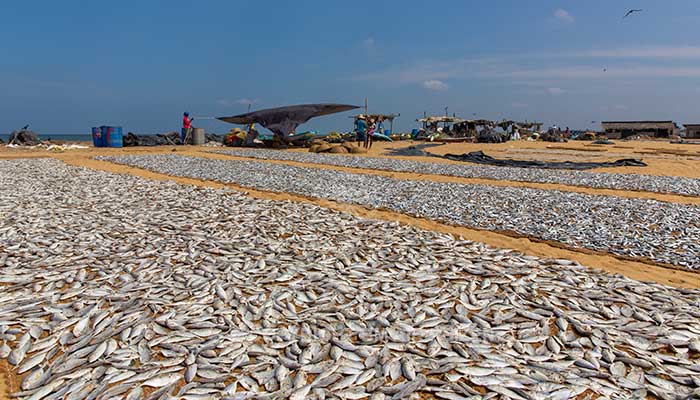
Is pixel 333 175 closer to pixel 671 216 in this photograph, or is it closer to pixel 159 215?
pixel 159 215

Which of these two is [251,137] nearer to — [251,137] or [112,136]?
[251,137]

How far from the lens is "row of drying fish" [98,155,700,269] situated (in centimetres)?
669

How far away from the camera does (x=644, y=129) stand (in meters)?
52.2

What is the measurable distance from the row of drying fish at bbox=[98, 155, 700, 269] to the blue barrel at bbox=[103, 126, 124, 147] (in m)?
18.6

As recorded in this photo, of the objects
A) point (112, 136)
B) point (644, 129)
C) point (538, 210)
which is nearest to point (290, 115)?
point (112, 136)

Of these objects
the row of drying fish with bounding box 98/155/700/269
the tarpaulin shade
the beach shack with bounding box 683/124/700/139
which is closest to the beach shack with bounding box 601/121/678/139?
the beach shack with bounding box 683/124/700/139

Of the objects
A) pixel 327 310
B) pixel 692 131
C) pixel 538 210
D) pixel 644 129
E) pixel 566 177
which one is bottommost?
pixel 327 310

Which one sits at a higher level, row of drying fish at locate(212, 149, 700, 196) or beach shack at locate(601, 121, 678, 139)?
beach shack at locate(601, 121, 678, 139)

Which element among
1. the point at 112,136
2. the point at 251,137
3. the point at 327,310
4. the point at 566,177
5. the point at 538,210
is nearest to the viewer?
the point at 327,310

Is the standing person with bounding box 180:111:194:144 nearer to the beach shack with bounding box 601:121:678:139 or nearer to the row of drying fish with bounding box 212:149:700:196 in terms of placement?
the row of drying fish with bounding box 212:149:700:196

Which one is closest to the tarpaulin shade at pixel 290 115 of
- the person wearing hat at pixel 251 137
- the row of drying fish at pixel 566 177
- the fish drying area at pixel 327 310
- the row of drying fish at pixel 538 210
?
the person wearing hat at pixel 251 137

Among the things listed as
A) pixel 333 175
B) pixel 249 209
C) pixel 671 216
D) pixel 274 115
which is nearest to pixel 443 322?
pixel 249 209

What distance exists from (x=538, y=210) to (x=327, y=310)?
6.51 metres

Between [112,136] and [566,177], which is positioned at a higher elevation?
[112,136]
